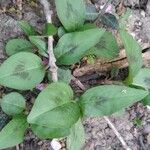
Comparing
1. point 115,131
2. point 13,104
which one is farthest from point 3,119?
point 115,131

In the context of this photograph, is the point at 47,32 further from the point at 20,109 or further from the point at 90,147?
the point at 90,147

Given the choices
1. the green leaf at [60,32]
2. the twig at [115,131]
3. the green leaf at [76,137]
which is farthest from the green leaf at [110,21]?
the green leaf at [76,137]

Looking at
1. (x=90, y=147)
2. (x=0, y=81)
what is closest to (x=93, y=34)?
(x=0, y=81)

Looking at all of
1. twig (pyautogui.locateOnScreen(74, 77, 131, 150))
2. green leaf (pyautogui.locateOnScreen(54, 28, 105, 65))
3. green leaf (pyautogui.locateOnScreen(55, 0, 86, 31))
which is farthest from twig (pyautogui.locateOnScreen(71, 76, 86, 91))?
green leaf (pyautogui.locateOnScreen(55, 0, 86, 31))

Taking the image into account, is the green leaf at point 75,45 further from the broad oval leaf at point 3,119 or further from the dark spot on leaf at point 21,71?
the broad oval leaf at point 3,119

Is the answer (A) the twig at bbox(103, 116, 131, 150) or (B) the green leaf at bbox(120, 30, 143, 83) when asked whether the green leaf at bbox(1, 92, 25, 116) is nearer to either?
(A) the twig at bbox(103, 116, 131, 150)
